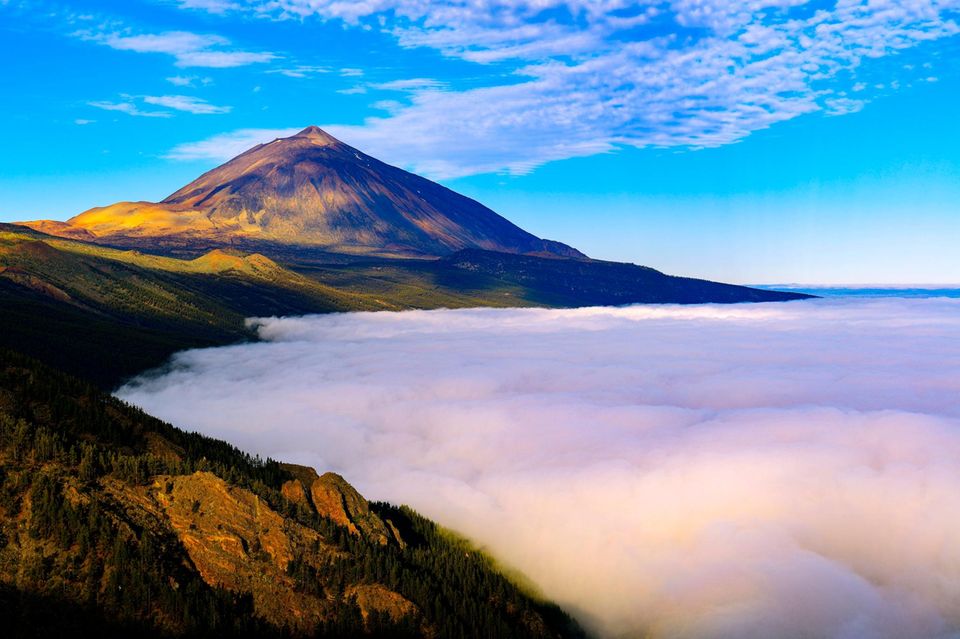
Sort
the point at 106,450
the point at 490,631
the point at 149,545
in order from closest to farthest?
the point at 149,545 → the point at 490,631 → the point at 106,450

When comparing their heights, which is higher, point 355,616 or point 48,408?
point 48,408

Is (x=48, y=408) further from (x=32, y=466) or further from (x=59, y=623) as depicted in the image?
(x=59, y=623)

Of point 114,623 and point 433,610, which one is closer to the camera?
point 114,623

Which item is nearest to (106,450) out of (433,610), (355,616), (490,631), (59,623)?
(59,623)

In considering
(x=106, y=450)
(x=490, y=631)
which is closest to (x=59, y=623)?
(x=106, y=450)

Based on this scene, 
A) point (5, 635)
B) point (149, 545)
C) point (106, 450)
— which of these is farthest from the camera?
point (106, 450)

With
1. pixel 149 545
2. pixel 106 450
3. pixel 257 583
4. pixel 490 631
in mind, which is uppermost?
pixel 106 450

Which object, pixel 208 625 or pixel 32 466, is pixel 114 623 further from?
pixel 32 466
